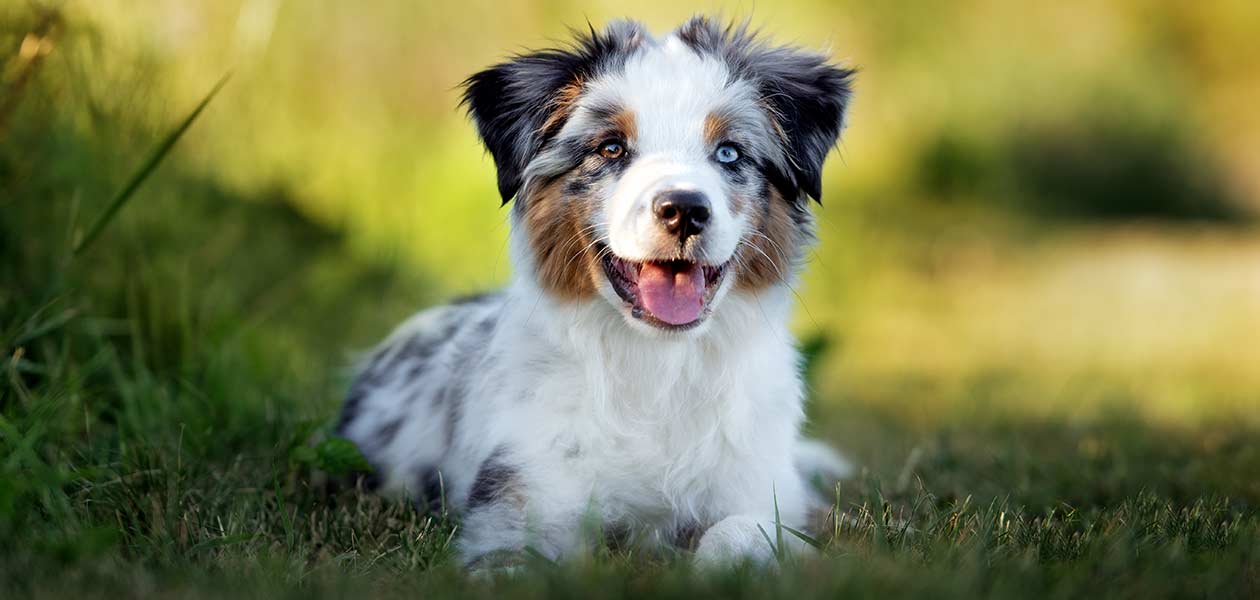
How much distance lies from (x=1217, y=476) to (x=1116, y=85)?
40.7 feet

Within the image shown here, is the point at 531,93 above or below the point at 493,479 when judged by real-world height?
above

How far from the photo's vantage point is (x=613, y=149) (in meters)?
3.45

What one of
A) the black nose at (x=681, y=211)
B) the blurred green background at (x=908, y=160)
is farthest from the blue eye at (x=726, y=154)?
the blurred green background at (x=908, y=160)

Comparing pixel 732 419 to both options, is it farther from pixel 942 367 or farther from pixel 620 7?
pixel 620 7

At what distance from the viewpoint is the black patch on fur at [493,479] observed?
3285 millimetres

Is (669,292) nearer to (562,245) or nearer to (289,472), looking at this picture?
(562,245)

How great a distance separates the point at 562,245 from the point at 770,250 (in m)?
0.61

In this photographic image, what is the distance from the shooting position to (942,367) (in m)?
7.58

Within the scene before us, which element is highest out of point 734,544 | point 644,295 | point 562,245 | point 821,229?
point 562,245

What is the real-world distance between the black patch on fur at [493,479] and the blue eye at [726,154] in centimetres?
102

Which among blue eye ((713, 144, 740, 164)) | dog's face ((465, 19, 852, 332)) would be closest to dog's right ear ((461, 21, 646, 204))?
dog's face ((465, 19, 852, 332))

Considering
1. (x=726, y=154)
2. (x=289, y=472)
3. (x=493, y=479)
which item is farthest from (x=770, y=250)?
(x=289, y=472)

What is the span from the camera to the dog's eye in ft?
11.3

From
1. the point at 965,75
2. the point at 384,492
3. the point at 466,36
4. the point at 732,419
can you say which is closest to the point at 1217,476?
the point at 732,419
